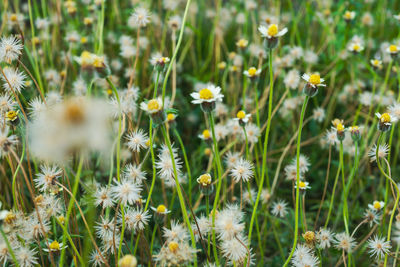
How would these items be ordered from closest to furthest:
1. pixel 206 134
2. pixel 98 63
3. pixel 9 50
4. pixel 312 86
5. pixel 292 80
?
pixel 98 63 < pixel 312 86 < pixel 9 50 < pixel 206 134 < pixel 292 80

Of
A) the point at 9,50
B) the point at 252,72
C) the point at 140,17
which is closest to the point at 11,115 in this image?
the point at 9,50

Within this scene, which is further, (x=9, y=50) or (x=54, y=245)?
(x=9, y=50)

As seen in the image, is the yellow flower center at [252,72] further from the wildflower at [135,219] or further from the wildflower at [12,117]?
the wildflower at [12,117]

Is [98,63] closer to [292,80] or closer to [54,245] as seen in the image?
[54,245]

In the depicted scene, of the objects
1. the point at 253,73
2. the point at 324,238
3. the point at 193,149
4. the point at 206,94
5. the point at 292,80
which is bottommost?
the point at 193,149

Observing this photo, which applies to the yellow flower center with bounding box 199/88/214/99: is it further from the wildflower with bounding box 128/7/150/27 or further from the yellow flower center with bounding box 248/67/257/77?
the wildflower with bounding box 128/7/150/27

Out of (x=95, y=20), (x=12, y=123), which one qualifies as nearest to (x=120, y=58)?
(x=95, y=20)

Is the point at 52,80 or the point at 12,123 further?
the point at 52,80

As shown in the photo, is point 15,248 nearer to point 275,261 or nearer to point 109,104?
point 109,104

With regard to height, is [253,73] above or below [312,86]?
below
